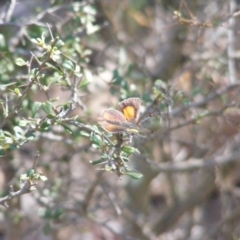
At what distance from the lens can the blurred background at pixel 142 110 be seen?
1.89m

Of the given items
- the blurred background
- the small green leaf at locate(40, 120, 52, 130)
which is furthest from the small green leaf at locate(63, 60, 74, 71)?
the small green leaf at locate(40, 120, 52, 130)

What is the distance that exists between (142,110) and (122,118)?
0.54 meters

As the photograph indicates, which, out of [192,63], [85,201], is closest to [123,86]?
[85,201]

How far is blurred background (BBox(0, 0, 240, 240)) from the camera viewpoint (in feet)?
6.21

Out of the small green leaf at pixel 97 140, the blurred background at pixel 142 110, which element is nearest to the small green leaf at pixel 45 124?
the blurred background at pixel 142 110

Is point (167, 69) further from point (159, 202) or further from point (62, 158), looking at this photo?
point (159, 202)

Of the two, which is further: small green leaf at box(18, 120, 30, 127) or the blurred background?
the blurred background

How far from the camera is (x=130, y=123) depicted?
1.38m

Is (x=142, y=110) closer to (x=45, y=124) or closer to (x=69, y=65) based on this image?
(x=69, y=65)

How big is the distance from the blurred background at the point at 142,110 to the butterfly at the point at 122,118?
116mm

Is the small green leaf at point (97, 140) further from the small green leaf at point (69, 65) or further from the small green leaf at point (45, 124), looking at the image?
the small green leaf at point (69, 65)

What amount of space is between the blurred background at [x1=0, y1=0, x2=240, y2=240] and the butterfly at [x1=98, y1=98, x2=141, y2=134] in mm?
116

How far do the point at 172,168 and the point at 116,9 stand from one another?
1113 mm

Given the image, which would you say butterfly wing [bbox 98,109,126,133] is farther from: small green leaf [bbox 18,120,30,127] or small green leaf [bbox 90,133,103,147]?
small green leaf [bbox 18,120,30,127]
